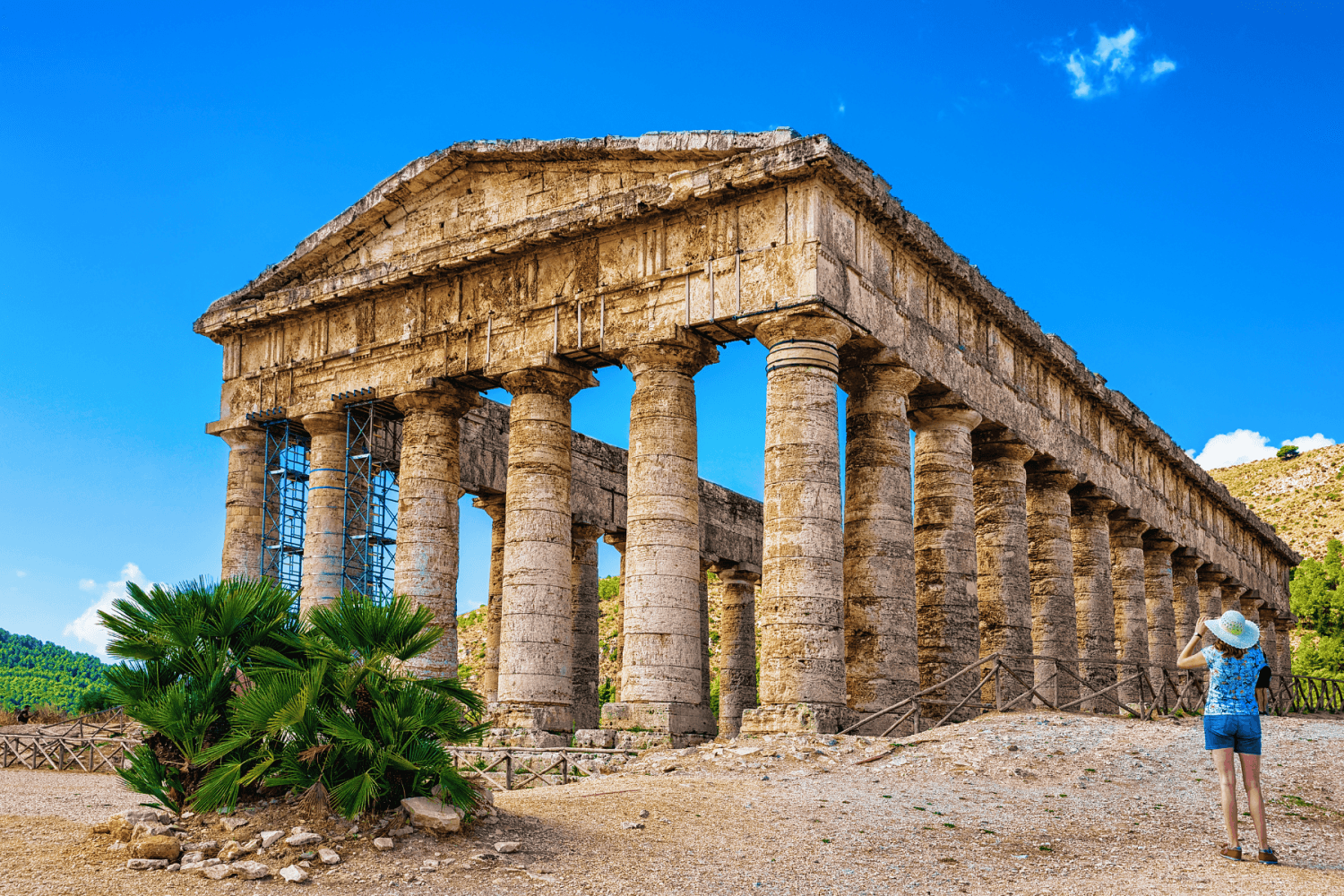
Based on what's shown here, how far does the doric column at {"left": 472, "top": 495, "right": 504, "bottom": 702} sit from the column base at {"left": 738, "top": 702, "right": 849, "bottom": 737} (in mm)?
11636

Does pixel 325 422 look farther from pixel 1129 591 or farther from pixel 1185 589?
pixel 1185 589

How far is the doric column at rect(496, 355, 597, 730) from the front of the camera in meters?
20.6

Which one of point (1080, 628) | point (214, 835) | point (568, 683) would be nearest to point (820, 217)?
point (568, 683)

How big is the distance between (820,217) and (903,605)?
21.4ft

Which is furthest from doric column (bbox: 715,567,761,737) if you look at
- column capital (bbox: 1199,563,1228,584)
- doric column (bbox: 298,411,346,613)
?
column capital (bbox: 1199,563,1228,584)

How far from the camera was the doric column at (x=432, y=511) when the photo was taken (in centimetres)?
2230

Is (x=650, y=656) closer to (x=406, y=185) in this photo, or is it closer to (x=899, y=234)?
(x=899, y=234)

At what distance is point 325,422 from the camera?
24703mm

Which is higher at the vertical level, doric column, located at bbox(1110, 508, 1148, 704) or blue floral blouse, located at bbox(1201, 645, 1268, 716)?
doric column, located at bbox(1110, 508, 1148, 704)

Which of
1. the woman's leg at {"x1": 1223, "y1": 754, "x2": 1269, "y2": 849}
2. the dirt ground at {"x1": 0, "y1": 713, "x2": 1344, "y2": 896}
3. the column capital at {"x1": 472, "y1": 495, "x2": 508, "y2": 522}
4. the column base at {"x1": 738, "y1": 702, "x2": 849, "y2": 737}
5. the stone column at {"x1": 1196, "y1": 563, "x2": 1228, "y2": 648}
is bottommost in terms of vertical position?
the dirt ground at {"x1": 0, "y1": 713, "x2": 1344, "y2": 896}

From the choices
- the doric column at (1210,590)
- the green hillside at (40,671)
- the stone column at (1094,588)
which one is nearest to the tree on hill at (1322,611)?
the doric column at (1210,590)

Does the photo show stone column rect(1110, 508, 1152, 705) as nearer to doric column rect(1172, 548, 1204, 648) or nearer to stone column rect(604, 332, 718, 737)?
doric column rect(1172, 548, 1204, 648)

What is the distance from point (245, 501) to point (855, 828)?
1825 cm

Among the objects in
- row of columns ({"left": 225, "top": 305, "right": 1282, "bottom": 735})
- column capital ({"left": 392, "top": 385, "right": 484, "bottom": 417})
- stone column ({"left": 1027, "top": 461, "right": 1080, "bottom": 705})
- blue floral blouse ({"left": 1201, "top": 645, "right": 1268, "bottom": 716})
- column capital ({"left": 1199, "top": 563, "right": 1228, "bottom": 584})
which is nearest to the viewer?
blue floral blouse ({"left": 1201, "top": 645, "right": 1268, "bottom": 716})
